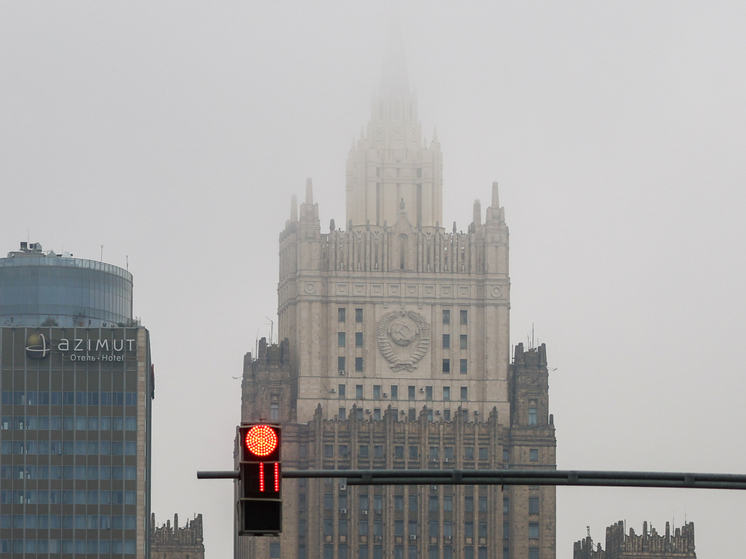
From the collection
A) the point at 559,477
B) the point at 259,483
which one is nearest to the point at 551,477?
the point at 559,477

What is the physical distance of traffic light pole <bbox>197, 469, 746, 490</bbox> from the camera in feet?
140

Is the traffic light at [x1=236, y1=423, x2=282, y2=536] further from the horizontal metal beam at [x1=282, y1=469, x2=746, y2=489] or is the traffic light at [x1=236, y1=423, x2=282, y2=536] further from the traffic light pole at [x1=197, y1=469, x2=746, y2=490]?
the horizontal metal beam at [x1=282, y1=469, x2=746, y2=489]

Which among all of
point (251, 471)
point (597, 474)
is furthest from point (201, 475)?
point (597, 474)

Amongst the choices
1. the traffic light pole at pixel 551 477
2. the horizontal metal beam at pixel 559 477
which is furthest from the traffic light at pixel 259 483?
the horizontal metal beam at pixel 559 477

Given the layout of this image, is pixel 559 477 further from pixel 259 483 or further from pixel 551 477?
pixel 259 483

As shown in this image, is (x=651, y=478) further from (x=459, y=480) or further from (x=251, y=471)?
(x=251, y=471)

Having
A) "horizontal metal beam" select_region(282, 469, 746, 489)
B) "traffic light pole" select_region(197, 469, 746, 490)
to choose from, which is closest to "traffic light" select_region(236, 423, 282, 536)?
"traffic light pole" select_region(197, 469, 746, 490)

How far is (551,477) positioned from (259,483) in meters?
6.70

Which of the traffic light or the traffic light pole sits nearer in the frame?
the traffic light

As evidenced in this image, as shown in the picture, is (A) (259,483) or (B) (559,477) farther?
(B) (559,477)

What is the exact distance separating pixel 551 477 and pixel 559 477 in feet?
0.67

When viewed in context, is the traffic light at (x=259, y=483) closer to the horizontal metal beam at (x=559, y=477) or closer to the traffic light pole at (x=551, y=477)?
the traffic light pole at (x=551, y=477)

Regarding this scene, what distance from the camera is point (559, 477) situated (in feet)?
143

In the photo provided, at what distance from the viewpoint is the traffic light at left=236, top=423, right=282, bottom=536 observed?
40.6 m
